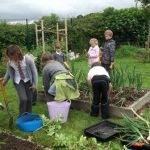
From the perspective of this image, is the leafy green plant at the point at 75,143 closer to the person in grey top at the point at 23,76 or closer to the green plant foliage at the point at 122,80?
the person in grey top at the point at 23,76

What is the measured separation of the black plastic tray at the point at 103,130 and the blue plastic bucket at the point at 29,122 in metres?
0.93

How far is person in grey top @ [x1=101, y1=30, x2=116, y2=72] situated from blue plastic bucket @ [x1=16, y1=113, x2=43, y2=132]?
9.54 ft

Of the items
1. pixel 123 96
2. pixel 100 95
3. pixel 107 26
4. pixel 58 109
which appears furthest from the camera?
pixel 107 26

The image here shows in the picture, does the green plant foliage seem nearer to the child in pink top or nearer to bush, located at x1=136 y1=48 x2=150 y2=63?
the child in pink top

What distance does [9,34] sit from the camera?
14.7 metres

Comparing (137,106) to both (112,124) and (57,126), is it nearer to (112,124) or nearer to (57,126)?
(112,124)

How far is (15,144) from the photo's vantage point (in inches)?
236

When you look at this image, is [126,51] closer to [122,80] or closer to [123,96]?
[122,80]

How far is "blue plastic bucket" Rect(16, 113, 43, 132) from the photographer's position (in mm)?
6828

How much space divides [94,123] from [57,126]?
2.58 feet

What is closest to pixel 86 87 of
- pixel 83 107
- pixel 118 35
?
pixel 83 107

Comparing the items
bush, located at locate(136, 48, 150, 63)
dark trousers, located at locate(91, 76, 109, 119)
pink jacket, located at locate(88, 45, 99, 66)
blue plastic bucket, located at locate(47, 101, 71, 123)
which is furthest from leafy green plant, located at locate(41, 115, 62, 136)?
bush, located at locate(136, 48, 150, 63)

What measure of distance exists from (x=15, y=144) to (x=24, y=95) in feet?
4.86

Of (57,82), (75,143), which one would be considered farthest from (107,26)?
(75,143)
